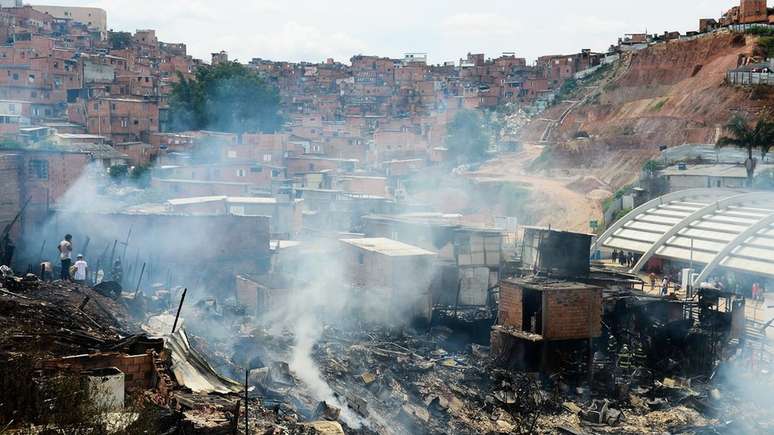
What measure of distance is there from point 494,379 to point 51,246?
1047 cm

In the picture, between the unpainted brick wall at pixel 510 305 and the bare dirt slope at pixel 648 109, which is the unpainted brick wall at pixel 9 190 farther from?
the bare dirt slope at pixel 648 109

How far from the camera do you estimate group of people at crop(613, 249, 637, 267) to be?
90.7ft

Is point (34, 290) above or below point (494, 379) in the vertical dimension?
above

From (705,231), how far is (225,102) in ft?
101

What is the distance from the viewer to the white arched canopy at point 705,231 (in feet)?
78.6

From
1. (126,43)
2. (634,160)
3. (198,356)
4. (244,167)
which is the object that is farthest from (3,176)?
(126,43)

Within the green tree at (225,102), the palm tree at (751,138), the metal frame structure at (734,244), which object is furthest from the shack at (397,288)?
the green tree at (225,102)

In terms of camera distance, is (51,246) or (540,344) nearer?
(540,344)

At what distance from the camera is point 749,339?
62.5ft

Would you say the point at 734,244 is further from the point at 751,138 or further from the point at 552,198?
the point at 552,198

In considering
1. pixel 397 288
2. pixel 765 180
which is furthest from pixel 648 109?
pixel 397 288

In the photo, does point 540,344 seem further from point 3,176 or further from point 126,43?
point 126,43

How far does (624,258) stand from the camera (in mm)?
28281

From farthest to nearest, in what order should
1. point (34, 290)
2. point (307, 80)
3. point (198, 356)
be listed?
1. point (307, 80)
2. point (34, 290)
3. point (198, 356)
